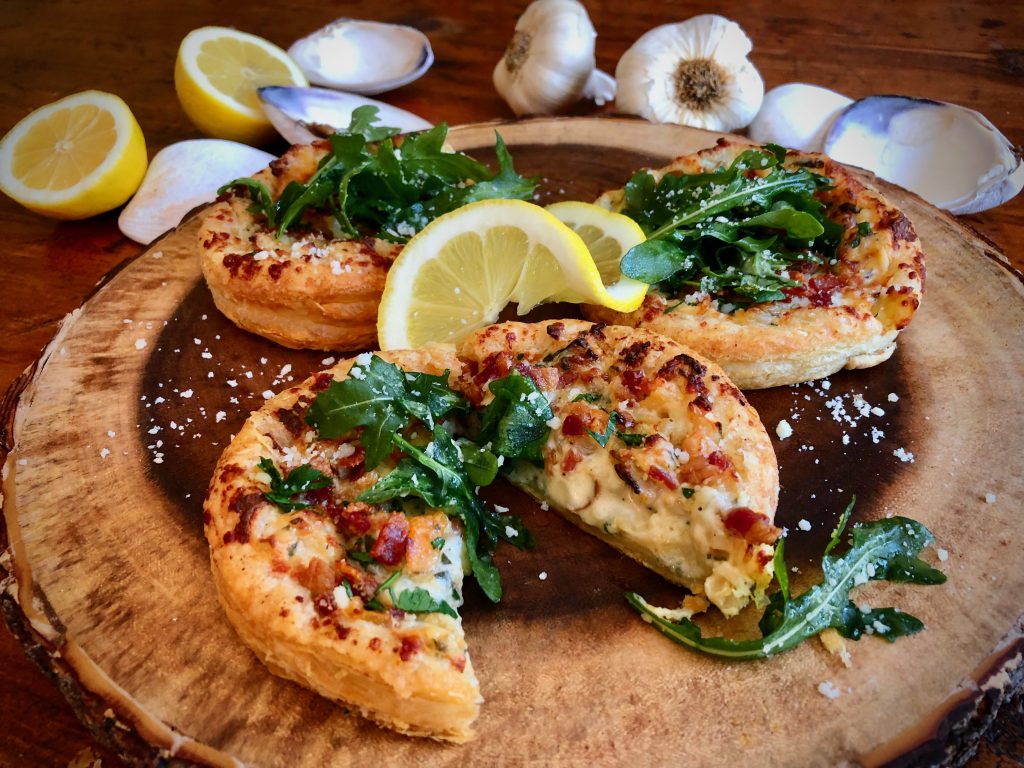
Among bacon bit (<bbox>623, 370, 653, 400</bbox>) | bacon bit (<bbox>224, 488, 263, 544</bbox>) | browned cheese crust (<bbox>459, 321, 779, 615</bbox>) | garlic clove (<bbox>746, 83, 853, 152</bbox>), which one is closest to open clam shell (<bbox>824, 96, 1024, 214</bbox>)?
garlic clove (<bbox>746, 83, 853, 152</bbox>)

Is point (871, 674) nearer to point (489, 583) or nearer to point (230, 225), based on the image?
point (489, 583)

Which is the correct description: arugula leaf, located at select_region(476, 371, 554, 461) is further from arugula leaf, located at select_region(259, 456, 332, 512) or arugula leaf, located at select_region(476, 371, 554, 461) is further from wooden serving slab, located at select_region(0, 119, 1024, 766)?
arugula leaf, located at select_region(259, 456, 332, 512)

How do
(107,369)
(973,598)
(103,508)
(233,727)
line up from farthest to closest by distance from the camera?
(107,369) → (103,508) → (973,598) → (233,727)

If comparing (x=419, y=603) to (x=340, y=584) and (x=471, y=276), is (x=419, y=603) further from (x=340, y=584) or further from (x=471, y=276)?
(x=471, y=276)

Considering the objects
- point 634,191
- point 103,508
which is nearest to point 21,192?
point 103,508

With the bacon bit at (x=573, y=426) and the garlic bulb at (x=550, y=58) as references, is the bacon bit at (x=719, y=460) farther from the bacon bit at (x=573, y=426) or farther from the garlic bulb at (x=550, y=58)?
the garlic bulb at (x=550, y=58)
